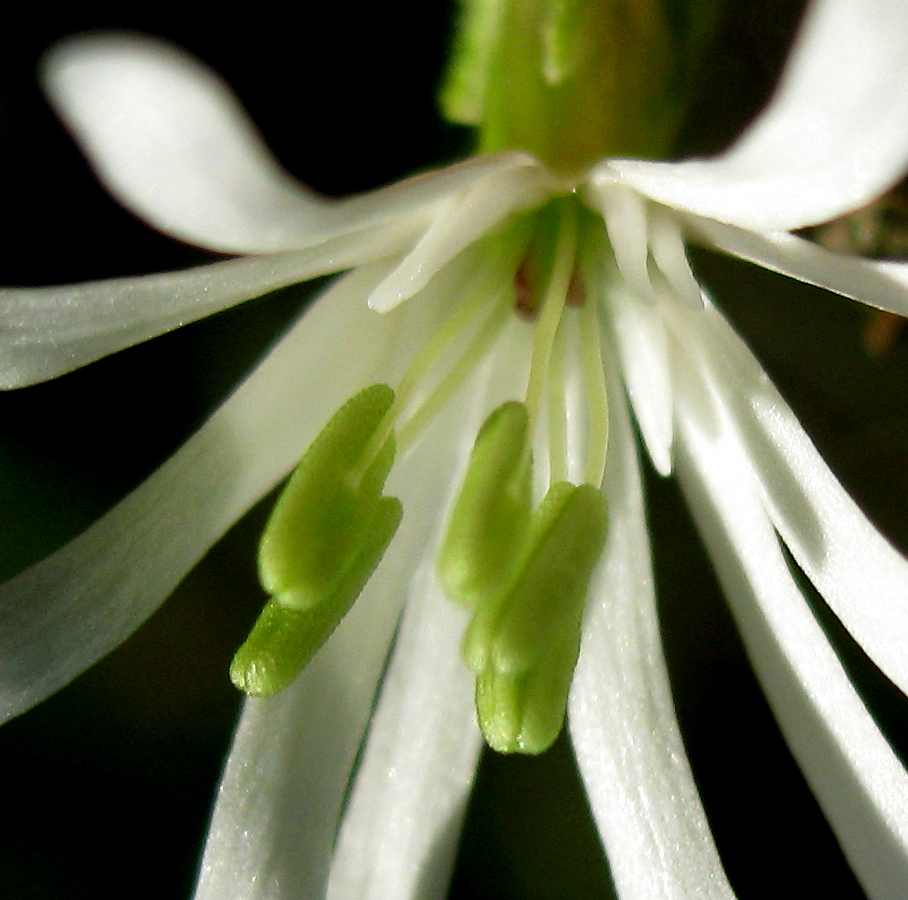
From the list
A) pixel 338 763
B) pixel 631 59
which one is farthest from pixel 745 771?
pixel 631 59

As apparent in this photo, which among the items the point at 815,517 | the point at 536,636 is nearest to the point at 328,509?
the point at 536,636

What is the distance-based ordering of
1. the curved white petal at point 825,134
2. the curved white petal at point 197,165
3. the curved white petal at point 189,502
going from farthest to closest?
the curved white petal at point 189,502 < the curved white petal at point 197,165 < the curved white petal at point 825,134

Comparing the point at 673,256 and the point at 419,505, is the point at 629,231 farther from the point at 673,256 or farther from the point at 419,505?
the point at 419,505

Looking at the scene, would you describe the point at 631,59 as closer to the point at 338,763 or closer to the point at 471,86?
the point at 471,86

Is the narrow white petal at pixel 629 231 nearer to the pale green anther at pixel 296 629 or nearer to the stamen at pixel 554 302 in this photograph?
the stamen at pixel 554 302

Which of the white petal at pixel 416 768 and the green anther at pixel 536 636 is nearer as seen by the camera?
the green anther at pixel 536 636

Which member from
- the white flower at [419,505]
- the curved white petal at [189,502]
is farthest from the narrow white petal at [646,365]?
the curved white petal at [189,502]
